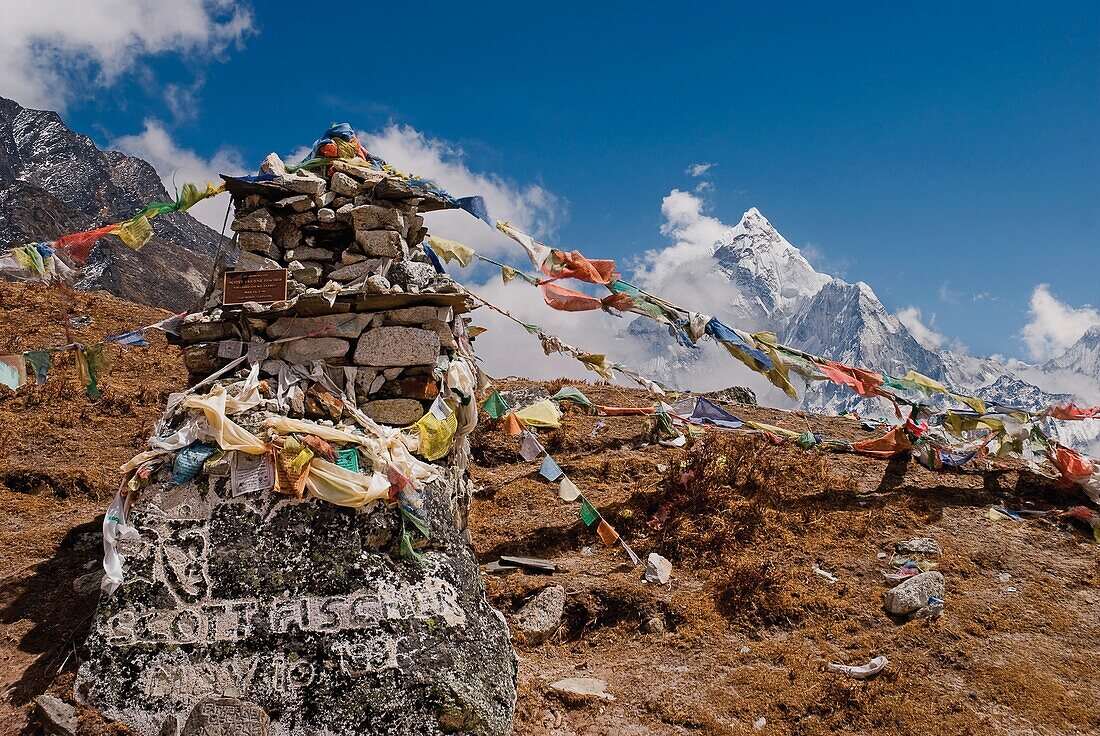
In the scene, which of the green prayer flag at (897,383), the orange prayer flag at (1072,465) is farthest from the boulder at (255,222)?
the orange prayer flag at (1072,465)

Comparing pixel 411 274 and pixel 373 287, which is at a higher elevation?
pixel 411 274

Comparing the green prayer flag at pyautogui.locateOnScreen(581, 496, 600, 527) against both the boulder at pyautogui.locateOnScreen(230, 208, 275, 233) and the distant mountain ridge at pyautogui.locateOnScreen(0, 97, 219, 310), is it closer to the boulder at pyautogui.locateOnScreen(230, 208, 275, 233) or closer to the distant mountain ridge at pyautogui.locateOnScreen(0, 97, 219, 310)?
the boulder at pyautogui.locateOnScreen(230, 208, 275, 233)

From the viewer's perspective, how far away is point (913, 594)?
7691 millimetres

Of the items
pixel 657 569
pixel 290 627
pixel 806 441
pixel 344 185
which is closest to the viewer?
pixel 290 627

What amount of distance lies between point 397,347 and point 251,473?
1.91m

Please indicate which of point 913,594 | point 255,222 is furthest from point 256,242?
point 913,594

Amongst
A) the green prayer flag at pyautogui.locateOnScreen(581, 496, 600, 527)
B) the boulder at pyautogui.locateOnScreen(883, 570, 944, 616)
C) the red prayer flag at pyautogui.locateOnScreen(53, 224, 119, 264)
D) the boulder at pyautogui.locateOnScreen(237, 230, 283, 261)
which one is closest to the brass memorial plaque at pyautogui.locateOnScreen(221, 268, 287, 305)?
the boulder at pyautogui.locateOnScreen(237, 230, 283, 261)

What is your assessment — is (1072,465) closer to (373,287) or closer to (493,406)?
(493,406)

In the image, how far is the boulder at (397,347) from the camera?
7.27 metres

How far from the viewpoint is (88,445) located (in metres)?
11.3

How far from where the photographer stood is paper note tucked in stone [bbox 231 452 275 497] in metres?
6.27

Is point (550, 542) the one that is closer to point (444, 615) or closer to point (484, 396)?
point (484, 396)

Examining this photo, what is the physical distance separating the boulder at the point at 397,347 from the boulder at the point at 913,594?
574 cm

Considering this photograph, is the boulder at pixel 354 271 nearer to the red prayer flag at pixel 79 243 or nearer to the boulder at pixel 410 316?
the boulder at pixel 410 316
